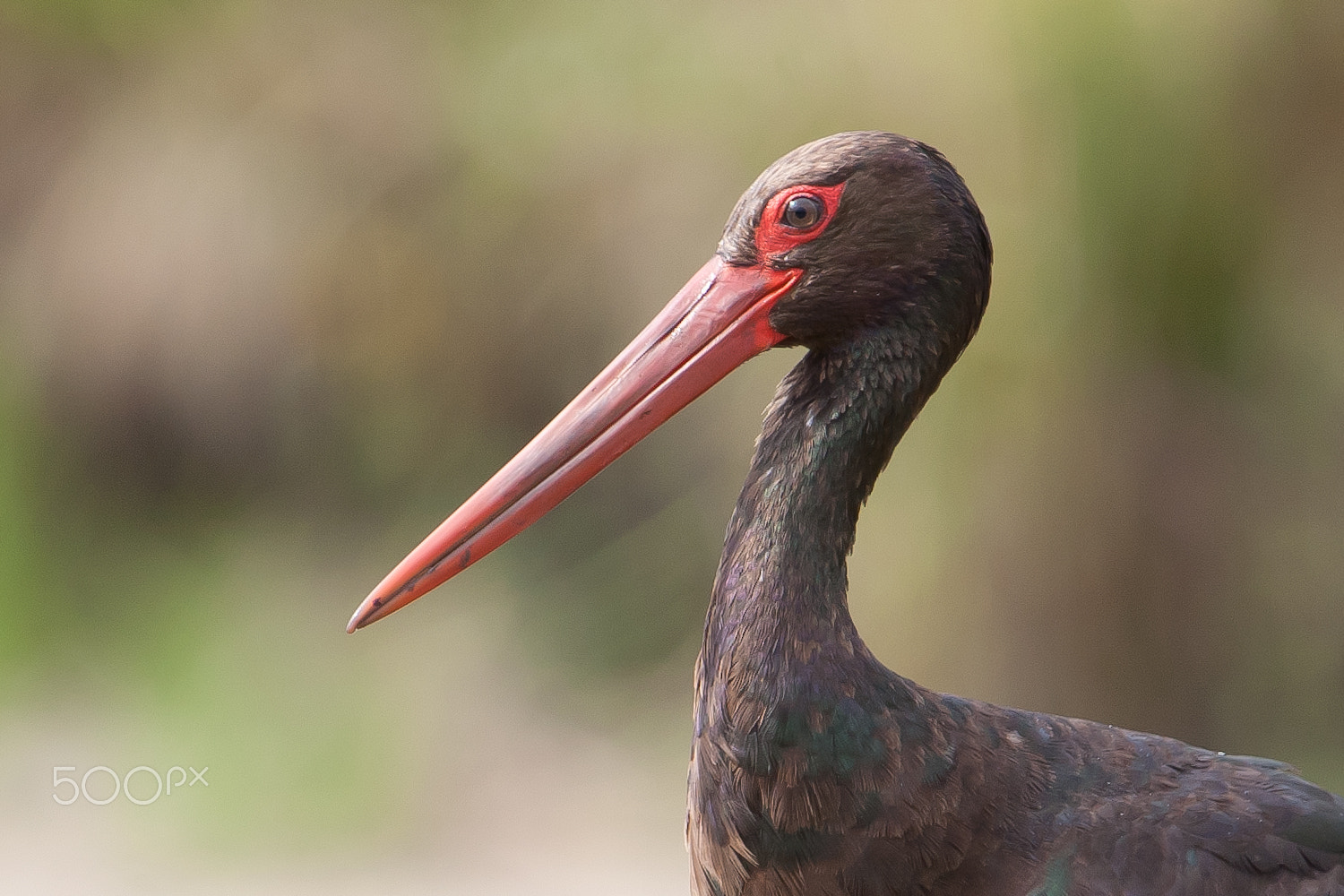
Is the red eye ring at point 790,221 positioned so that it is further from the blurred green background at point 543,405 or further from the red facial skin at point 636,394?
the blurred green background at point 543,405

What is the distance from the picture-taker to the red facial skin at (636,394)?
181 centimetres

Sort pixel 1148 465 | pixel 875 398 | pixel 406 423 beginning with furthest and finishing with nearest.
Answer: pixel 406 423 → pixel 1148 465 → pixel 875 398

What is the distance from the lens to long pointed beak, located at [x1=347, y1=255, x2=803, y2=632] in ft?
5.93

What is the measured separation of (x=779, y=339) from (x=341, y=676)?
10.7 feet

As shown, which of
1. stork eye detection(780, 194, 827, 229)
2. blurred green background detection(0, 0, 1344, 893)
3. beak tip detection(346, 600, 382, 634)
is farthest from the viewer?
blurred green background detection(0, 0, 1344, 893)

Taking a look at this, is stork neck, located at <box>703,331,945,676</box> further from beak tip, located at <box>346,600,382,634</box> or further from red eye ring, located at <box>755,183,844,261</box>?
beak tip, located at <box>346,600,382,634</box>

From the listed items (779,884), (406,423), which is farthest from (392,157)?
(779,884)

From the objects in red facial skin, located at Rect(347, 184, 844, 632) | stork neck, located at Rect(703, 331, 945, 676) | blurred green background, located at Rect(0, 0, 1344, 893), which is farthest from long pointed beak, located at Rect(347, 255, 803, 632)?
blurred green background, located at Rect(0, 0, 1344, 893)

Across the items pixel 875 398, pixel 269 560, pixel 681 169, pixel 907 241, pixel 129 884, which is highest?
pixel 681 169

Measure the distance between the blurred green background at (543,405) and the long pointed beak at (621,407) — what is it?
6.38 ft

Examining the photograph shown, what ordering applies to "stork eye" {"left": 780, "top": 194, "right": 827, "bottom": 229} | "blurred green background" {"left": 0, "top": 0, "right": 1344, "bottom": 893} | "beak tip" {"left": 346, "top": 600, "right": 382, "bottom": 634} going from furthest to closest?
"blurred green background" {"left": 0, "top": 0, "right": 1344, "bottom": 893} < "stork eye" {"left": 780, "top": 194, "right": 827, "bottom": 229} < "beak tip" {"left": 346, "top": 600, "right": 382, "bottom": 634}

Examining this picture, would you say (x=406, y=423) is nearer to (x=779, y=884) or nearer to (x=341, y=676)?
(x=341, y=676)

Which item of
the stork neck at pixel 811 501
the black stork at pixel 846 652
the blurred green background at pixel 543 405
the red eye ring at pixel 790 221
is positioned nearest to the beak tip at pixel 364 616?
the black stork at pixel 846 652

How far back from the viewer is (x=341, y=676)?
4.77 meters
